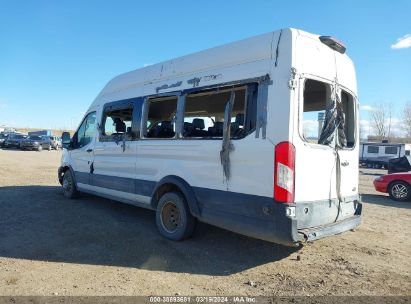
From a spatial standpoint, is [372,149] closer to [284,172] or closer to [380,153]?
[380,153]

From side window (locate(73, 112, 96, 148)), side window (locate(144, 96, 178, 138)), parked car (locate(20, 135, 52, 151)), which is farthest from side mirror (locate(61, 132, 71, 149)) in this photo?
parked car (locate(20, 135, 52, 151))

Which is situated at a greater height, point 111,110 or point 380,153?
point 111,110

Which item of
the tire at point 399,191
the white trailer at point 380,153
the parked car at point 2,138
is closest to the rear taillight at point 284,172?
the tire at point 399,191

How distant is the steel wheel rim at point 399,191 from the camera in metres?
12.6

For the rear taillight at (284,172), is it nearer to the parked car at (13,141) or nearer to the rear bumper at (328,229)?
the rear bumper at (328,229)

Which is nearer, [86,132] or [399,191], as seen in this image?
[86,132]

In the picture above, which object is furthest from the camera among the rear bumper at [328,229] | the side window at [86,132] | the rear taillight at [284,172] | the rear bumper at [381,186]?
the rear bumper at [381,186]

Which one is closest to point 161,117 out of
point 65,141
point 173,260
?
point 173,260

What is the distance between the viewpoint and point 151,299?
4059 millimetres

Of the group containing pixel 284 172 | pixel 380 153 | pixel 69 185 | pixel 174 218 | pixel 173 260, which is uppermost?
pixel 380 153

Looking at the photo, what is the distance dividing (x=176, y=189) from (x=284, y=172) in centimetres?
222

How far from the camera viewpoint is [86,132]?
8.95 metres

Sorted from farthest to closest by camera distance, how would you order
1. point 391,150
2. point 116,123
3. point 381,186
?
1. point 391,150
2. point 381,186
3. point 116,123

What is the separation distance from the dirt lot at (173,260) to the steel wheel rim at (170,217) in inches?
10.8
